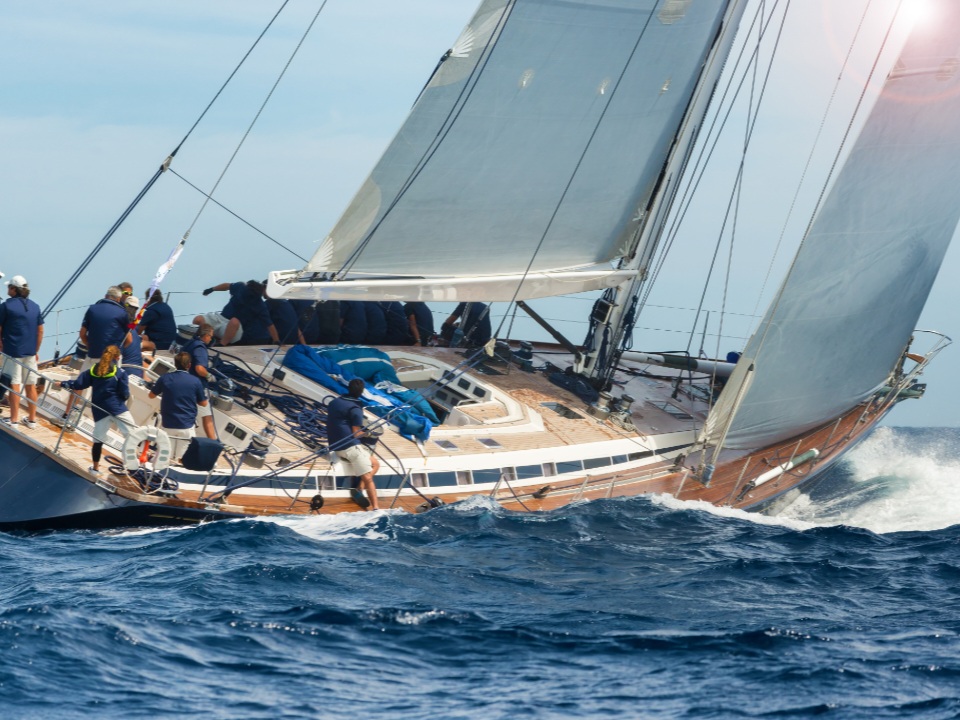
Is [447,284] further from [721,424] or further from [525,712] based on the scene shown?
[525,712]

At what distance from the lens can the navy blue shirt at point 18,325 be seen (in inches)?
526

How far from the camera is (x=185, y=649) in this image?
9430 millimetres

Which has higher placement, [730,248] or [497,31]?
[497,31]

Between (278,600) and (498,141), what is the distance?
713 centimetres

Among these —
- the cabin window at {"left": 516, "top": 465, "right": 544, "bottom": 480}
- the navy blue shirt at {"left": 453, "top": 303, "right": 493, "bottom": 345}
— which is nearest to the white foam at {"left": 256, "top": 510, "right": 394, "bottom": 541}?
the cabin window at {"left": 516, "top": 465, "right": 544, "bottom": 480}

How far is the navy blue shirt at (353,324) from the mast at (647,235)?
3.06m

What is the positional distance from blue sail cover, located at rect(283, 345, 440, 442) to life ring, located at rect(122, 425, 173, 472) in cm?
276

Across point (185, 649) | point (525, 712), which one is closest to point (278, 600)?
point (185, 649)

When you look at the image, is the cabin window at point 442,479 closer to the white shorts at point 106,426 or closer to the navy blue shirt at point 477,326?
the white shorts at point 106,426

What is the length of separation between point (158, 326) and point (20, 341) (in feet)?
10.4

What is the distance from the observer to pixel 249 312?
17391 mm

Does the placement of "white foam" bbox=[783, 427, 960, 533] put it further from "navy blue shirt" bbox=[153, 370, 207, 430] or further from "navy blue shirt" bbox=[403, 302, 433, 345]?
"navy blue shirt" bbox=[153, 370, 207, 430]

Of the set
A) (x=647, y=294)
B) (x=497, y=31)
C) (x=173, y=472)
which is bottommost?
(x=173, y=472)

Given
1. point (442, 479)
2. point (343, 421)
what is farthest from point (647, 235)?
point (343, 421)
